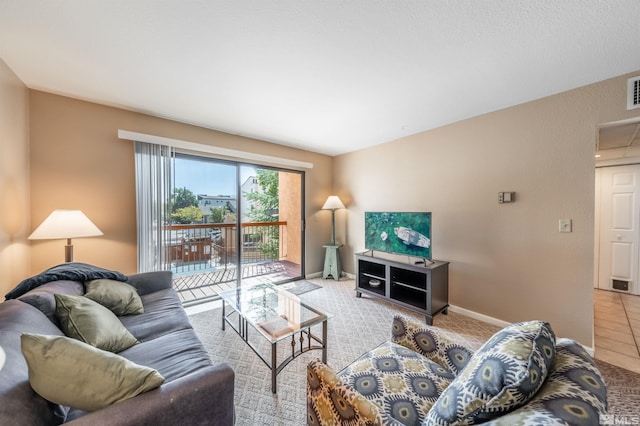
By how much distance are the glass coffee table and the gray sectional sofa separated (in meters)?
0.46

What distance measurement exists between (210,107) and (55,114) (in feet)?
4.52

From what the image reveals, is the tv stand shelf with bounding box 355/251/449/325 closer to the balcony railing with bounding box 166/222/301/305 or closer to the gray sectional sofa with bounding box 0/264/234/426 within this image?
the balcony railing with bounding box 166/222/301/305

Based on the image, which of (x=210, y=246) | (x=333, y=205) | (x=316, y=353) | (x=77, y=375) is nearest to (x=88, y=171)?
(x=210, y=246)

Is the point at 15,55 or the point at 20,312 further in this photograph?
the point at 15,55

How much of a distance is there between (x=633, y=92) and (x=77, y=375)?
12.2 feet

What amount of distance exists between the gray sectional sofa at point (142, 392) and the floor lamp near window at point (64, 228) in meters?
0.45

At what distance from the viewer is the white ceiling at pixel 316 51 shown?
1248mm

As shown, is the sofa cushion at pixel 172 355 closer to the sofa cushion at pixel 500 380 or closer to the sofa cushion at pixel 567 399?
the sofa cushion at pixel 500 380

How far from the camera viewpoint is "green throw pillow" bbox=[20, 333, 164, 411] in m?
0.75

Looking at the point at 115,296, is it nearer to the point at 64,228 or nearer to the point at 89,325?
the point at 89,325

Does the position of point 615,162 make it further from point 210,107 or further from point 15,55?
point 15,55

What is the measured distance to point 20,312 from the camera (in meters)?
1.08

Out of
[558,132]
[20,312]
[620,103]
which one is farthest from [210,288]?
[620,103]

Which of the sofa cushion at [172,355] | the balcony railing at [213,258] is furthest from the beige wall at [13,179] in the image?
the sofa cushion at [172,355]
